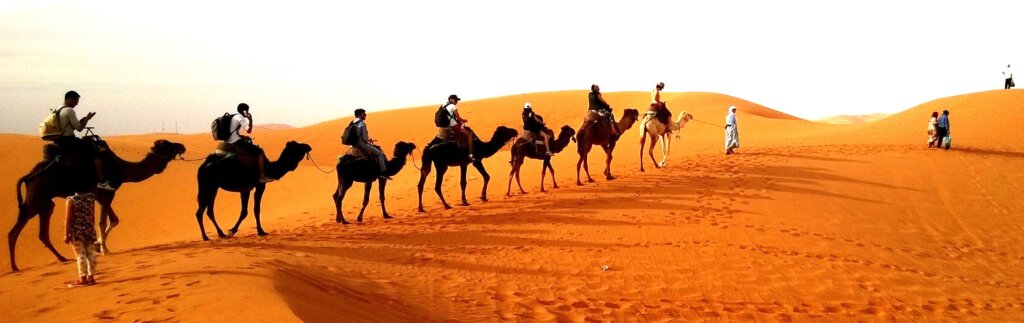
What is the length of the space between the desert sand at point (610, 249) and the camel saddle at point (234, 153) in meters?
1.46

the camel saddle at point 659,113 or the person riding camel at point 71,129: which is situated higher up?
the camel saddle at point 659,113

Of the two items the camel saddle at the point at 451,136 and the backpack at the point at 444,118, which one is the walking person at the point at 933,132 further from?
the backpack at the point at 444,118

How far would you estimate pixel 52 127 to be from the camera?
341 inches

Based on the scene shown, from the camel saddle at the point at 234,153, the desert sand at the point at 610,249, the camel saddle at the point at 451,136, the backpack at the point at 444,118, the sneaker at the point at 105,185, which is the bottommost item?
the desert sand at the point at 610,249

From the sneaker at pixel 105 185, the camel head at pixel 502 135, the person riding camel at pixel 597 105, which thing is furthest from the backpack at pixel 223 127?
the person riding camel at pixel 597 105

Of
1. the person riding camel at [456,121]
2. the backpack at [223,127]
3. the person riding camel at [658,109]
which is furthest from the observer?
the person riding camel at [658,109]

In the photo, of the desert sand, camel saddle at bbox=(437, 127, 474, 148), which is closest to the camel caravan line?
camel saddle at bbox=(437, 127, 474, 148)

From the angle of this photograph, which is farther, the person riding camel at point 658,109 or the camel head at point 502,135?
the person riding camel at point 658,109

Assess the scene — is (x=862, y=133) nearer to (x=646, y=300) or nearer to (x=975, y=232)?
(x=975, y=232)

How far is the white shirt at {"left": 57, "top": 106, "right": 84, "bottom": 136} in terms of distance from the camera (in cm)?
867

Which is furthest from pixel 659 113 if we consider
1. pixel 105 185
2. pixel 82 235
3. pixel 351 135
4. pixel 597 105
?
pixel 82 235

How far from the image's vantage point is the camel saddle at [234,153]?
1138cm

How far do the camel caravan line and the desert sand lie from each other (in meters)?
0.84

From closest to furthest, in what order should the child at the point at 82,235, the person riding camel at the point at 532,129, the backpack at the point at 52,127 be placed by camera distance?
the child at the point at 82,235 → the backpack at the point at 52,127 → the person riding camel at the point at 532,129
